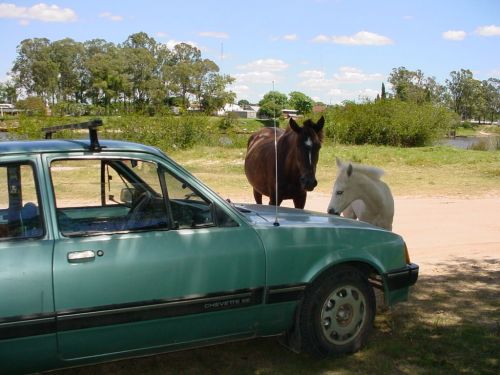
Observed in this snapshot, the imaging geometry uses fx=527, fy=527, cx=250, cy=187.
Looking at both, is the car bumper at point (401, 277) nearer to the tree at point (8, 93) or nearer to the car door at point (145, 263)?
the car door at point (145, 263)

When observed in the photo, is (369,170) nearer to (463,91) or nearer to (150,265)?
(150,265)

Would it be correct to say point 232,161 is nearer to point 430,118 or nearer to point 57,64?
point 430,118

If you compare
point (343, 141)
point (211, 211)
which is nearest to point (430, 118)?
point (343, 141)

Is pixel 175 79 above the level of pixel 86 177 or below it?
above

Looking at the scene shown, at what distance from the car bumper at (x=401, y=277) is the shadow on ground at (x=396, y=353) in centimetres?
54

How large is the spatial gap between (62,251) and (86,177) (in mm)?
968

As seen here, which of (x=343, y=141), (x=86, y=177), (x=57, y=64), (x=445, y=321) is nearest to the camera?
(x=86, y=177)

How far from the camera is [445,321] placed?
17.1 ft

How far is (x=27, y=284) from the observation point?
10.5ft

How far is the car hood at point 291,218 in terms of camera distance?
4.19 metres

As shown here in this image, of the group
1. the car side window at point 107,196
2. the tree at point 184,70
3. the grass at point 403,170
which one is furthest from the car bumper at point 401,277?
the tree at point 184,70

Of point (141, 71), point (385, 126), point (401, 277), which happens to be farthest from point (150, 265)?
point (141, 71)

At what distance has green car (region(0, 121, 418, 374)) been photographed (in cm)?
329

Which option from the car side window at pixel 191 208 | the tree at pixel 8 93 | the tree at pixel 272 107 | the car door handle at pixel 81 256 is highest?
the tree at pixel 8 93
